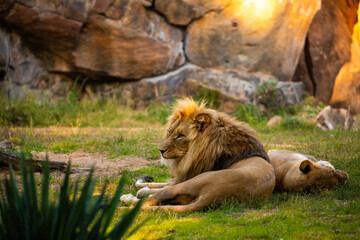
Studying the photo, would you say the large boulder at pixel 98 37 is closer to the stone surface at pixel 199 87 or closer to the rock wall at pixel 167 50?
the rock wall at pixel 167 50

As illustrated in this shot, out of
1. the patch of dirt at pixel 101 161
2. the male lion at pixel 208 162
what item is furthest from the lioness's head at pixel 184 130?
the patch of dirt at pixel 101 161

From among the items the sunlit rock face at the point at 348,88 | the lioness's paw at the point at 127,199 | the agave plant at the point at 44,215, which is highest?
the agave plant at the point at 44,215

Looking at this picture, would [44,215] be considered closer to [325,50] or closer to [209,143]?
[209,143]

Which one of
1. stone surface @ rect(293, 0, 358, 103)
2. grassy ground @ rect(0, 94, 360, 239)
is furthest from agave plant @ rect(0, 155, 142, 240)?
stone surface @ rect(293, 0, 358, 103)

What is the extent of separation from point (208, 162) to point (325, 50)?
9805mm

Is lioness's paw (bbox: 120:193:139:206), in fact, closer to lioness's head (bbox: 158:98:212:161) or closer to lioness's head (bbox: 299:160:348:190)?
lioness's head (bbox: 158:98:212:161)

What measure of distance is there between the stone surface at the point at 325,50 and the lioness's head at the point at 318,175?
841 centimetres

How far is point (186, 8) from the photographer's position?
12.2 metres

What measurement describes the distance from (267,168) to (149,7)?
822 centimetres

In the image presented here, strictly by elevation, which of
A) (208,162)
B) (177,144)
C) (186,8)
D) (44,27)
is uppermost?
(186,8)

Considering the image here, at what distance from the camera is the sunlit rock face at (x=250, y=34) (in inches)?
480

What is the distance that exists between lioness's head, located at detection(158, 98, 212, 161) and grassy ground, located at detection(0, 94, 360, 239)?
0.54 meters

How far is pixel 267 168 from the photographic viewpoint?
16.0ft

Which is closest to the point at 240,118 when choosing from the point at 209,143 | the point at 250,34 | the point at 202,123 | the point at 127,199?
the point at 250,34
